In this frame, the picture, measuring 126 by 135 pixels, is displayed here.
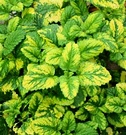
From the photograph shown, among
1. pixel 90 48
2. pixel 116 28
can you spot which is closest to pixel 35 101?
pixel 90 48

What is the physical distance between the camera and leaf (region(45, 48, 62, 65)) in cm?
131

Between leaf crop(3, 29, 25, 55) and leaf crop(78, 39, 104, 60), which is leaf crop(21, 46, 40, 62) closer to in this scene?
leaf crop(3, 29, 25, 55)

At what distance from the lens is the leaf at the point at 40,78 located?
4.17 ft

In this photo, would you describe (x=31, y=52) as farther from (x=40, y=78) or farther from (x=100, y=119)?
(x=100, y=119)

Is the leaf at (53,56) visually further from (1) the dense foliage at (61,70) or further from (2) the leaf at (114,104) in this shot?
(2) the leaf at (114,104)

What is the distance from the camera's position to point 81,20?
1475mm

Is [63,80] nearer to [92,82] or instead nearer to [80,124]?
[92,82]

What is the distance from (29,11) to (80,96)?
50 cm

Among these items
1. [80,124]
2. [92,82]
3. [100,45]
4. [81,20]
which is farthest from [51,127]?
[81,20]

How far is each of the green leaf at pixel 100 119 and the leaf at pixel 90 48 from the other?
26 cm

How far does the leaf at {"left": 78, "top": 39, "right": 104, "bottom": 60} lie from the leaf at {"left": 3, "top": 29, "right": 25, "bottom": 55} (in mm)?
283

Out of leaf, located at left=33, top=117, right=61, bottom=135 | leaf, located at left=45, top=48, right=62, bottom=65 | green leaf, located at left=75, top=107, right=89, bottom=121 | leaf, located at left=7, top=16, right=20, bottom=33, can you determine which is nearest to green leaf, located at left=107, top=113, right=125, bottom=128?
green leaf, located at left=75, top=107, right=89, bottom=121

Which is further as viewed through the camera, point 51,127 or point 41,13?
point 41,13

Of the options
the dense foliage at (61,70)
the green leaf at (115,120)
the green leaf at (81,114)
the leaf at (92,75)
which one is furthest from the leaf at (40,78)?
the green leaf at (115,120)
